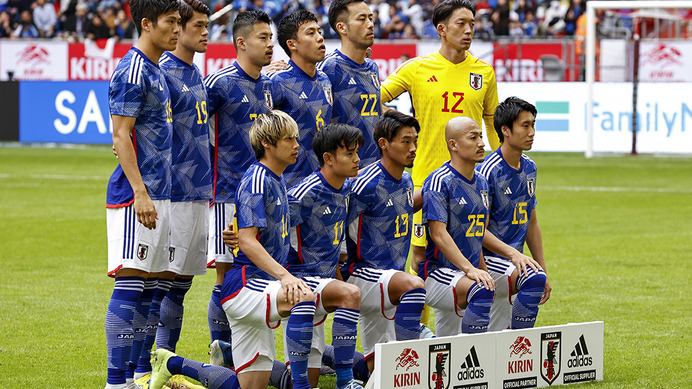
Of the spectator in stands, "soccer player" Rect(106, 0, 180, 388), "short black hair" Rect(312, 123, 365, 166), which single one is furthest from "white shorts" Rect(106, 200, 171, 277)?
the spectator in stands

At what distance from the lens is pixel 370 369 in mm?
5633

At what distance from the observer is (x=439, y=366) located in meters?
5.07

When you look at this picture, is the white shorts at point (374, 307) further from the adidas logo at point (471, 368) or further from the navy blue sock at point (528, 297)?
the navy blue sock at point (528, 297)

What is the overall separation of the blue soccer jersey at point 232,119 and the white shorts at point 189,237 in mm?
234

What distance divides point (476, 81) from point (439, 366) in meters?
2.32

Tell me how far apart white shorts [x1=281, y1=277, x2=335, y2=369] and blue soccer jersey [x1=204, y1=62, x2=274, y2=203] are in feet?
3.12

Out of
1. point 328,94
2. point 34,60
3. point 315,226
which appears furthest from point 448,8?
point 34,60

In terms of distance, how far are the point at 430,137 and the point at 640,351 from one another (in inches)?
75.7

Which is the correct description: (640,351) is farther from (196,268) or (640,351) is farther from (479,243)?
(196,268)

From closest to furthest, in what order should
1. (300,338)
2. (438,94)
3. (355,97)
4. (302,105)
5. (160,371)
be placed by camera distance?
1. (300,338)
2. (160,371)
3. (302,105)
4. (355,97)
5. (438,94)

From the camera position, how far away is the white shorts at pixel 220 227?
5965 mm

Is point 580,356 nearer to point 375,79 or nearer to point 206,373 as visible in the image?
point 206,373

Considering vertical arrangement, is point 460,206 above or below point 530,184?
below

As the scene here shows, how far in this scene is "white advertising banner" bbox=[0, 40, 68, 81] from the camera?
24.2 m
